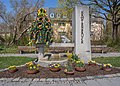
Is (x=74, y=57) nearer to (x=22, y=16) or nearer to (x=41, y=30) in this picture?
(x=41, y=30)

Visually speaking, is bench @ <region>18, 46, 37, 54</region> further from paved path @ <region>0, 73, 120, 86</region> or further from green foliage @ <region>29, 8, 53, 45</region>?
paved path @ <region>0, 73, 120, 86</region>

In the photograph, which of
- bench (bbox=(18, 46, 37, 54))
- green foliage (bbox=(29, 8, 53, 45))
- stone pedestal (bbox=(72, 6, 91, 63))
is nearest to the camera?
green foliage (bbox=(29, 8, 53, 45))

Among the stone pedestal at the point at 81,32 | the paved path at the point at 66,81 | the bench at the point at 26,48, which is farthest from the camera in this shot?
the bench at the point at 26,48

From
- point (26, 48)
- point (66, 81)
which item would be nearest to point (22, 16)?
point (26, 48)

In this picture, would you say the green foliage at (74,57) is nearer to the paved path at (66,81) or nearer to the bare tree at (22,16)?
the paved path at (66,81)

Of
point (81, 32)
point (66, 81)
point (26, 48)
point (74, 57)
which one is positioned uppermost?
point (81, 32)

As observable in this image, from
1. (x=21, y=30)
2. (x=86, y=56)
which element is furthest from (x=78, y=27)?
(x=21, y=30)

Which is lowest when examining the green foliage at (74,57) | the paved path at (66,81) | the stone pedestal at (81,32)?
the paved path at (66,81)

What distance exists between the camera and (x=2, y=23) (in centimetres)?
2525

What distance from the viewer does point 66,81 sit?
4.95m

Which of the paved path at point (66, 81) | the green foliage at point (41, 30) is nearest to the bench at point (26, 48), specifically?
the green foliage at point (41, 30)

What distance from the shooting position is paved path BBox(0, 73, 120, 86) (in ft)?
15.4

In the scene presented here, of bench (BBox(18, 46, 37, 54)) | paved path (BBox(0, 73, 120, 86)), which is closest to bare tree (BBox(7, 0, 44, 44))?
bench (BBox(18, 46, 37, 54))

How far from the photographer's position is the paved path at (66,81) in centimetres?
471
